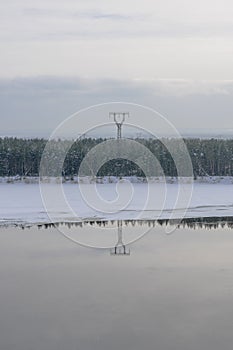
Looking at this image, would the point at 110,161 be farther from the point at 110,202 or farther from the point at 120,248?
the point at 120,248

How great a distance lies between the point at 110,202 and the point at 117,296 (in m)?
14.9

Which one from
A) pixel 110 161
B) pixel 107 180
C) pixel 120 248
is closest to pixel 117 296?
pixel 120 248

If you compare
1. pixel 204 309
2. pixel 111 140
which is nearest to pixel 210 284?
pixel 204 309

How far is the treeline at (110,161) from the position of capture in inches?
1448

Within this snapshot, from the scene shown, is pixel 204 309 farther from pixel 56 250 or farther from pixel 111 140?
pixel 111 140

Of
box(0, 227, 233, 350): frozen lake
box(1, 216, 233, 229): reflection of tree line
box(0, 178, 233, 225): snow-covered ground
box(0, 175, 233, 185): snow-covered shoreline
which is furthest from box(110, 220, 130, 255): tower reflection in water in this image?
box(0, 175, 233, 185): snow-covered shoreline

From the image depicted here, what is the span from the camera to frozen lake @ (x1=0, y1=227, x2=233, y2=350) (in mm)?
8625

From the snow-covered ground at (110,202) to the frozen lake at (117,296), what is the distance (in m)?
5.26

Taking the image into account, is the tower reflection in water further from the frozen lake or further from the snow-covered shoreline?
the snow-covered shoreline

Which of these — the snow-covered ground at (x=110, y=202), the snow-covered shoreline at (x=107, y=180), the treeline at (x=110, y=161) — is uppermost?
the treeline at (x=110, y=161)

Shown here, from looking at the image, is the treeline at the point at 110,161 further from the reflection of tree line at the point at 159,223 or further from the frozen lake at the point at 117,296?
the frozen lake at the point at 117,296

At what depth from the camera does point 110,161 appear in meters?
36.4

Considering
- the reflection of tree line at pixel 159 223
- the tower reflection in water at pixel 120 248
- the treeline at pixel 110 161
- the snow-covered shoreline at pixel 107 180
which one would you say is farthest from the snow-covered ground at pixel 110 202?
the tower reflection in water at pixel 120 248

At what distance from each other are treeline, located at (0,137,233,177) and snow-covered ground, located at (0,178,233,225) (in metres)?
2.37
